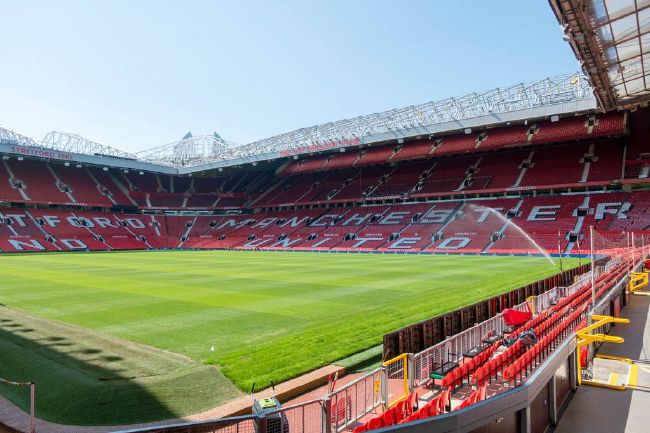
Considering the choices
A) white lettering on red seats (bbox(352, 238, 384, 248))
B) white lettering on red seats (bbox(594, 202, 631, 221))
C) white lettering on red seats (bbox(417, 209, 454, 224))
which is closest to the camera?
white lettering on red seats (bbox(594, 202, 631, 221))

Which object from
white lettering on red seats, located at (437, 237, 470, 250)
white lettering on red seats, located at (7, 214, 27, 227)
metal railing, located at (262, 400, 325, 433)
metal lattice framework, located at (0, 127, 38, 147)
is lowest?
metal railing, located at (262, 400, 325, 433)

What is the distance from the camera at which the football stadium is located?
23.1 feet

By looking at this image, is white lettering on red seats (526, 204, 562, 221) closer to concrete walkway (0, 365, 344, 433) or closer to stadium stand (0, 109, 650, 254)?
stadium stand (0, 109, 650, 254)

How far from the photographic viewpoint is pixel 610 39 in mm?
15742

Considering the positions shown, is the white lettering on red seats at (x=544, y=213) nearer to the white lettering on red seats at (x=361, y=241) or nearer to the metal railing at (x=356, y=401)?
the white lettering on red seats at (x=361, y=241)

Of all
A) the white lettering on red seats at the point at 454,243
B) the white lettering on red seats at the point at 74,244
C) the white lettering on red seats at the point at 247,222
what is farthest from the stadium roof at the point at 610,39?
the white lettering on red seats at the point at 74,244

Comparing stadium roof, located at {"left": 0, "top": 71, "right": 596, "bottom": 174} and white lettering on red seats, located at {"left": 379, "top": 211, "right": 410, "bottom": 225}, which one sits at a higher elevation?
stadium roof, located at {"left": 0, "top": 71, "right": 596, "bottom": 174}

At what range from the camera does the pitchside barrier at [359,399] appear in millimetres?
5422

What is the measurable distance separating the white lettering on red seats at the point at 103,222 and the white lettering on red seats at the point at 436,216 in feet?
148

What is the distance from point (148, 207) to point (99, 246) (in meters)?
15.2

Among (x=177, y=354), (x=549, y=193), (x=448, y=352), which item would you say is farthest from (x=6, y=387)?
(x=549, y=193)

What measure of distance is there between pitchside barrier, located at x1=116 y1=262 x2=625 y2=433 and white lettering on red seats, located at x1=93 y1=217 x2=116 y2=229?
66616mm

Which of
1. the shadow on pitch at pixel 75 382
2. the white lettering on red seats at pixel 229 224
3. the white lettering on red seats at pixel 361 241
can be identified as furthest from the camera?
the white lettering on red seats at pixel 229 224

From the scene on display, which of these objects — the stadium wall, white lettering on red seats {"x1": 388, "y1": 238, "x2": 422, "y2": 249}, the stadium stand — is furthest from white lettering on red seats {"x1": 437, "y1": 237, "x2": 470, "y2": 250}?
the stadium wall
